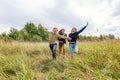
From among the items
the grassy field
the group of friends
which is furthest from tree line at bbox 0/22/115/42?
the grassy field

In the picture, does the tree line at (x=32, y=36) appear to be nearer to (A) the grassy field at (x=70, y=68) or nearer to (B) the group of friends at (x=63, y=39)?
(B) the group of friends at (x=63, y=39)

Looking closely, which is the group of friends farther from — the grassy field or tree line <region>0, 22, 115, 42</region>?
the grassy field

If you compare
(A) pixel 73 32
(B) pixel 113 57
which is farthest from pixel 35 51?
(B) pixel 113 57

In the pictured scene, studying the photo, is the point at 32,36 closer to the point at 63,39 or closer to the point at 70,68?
the point at 63,39

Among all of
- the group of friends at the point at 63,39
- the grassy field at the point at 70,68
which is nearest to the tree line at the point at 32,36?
the group of friends at the point at 63,39

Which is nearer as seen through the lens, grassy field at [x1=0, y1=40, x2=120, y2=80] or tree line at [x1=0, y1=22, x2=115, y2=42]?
grassy field at [x1=0, y1=40, x2=120, y2=80]

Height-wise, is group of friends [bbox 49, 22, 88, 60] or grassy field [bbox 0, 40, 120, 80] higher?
group of friends [bbox 49, 22, 88, 60]

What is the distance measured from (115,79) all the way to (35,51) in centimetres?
536

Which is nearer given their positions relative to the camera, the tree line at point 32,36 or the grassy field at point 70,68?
the grassy field at point 70,68

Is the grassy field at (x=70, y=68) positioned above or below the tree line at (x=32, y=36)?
below

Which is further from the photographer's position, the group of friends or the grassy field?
the group of friends

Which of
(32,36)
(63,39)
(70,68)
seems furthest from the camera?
(32,36)

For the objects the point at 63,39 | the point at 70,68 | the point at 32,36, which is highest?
the point at 32,36

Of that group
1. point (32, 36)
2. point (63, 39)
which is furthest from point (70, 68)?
point (32, 36)
